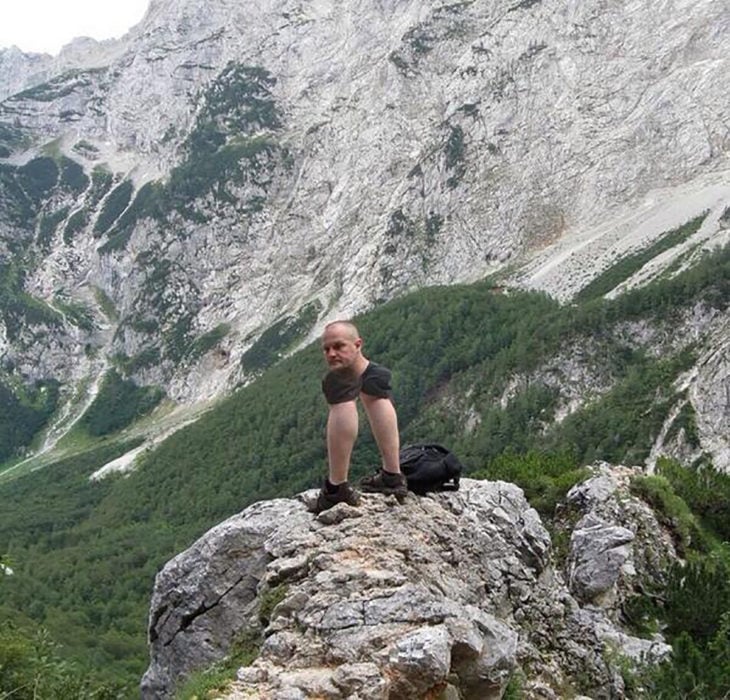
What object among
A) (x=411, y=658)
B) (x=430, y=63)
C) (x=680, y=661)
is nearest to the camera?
→ (x=411, y=658)

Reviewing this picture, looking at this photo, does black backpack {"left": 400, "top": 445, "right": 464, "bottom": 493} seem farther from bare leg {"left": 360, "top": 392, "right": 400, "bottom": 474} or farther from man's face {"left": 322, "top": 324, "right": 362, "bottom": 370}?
man's face {"left": 322, "top": 324, "right": 362, "bottom": 370}

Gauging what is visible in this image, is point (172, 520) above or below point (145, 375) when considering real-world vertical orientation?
below

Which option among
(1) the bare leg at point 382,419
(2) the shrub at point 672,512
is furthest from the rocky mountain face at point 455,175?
(1) the bare leg at point 382,419

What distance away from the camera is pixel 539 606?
1052 centimetres

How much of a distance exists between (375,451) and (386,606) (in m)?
96.4

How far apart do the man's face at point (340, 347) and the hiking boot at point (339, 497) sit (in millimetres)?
1542

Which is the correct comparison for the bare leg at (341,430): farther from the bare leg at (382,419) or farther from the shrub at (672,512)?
the shrub at (672,512)

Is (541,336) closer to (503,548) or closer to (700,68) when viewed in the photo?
(700,68)

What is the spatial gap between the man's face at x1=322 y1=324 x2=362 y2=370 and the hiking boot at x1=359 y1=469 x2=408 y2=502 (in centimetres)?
179

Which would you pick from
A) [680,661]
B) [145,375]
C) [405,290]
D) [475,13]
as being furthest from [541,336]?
[145,375]

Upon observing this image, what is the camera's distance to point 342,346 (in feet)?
29.0

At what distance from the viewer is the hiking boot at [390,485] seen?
9.94 meters

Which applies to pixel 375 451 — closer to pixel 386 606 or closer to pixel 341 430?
pixel 341 430

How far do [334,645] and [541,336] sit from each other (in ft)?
315
